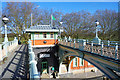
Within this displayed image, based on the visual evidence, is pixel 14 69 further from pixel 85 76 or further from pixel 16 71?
pixel 85 76

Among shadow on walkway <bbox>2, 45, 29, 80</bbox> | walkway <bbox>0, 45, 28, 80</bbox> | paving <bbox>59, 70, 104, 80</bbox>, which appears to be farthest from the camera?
paving <bbox>59, 70, 104, 80</bbox>

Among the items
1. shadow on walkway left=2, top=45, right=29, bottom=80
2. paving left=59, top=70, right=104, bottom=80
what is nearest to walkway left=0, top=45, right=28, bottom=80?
shadow on walkway left=2, top=45, right=29, bottom=80

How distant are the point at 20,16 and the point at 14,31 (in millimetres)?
4644

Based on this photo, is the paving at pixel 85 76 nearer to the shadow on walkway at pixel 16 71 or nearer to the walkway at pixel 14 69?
the walkway at pixel 14 69

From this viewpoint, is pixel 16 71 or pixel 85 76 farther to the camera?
pixel 85 76

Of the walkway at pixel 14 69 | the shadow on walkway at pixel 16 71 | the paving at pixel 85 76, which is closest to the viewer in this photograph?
the shadow on walkway at pixel 16 71

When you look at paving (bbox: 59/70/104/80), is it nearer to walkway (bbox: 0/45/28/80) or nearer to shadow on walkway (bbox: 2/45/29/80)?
walkway (bbox: 0/45/28/80)

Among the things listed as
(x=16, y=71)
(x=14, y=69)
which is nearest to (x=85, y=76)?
(x=14, y=69)

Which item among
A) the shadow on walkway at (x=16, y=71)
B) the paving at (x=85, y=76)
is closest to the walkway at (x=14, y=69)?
the shadow on walkway at (x=16, y=71)

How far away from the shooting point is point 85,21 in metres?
26.2

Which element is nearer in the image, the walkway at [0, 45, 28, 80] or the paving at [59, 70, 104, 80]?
the walkway at [0, 45, 28, 80]

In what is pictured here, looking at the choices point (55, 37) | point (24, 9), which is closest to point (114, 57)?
point (55, 37)

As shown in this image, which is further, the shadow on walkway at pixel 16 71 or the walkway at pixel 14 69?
the walkway at pixel 14 69

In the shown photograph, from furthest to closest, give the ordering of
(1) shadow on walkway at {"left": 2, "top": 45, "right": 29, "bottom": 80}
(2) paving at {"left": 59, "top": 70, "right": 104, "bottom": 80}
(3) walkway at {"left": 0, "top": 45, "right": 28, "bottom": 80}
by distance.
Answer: (2) paving at {"left": 59, "top": 70, "right": 104, "bottom": 80}, (3) walkway at {"left": 0, "top": 45, "right": 28, "bottom": 80}, (1) shadow on walkway at {"left": 2, "top": 45, "right": 29, "bottom": 80}
